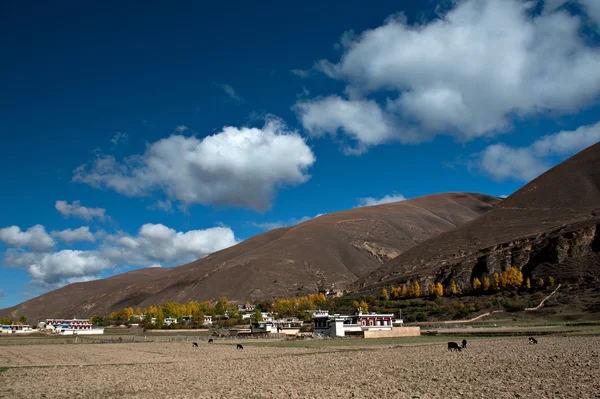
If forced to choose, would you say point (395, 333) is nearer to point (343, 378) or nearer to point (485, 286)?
point (343, 378)

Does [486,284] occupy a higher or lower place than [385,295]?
higher

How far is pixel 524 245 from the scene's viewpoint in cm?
13025

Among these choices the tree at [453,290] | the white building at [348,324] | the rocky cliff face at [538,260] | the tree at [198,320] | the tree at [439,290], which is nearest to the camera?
the white building at [348,324]

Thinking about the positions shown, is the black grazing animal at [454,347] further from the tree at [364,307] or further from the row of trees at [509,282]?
the tree at [364,307]

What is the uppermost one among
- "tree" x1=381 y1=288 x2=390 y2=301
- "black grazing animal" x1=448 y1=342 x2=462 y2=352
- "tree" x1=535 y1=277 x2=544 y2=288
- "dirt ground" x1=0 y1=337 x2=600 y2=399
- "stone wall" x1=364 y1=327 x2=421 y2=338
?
"tree" x1=535 y1=277 x2=544 y2=288

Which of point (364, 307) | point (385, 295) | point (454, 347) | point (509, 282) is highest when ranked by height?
point (509, 282)

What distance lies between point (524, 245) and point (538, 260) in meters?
13.1

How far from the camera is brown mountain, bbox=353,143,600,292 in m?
111

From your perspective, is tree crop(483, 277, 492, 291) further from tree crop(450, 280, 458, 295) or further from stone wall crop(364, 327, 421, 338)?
stone wall crop(364, 327, 421, 338)

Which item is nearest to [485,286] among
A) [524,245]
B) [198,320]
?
[524,245]

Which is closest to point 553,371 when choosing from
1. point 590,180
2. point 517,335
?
point 517,335

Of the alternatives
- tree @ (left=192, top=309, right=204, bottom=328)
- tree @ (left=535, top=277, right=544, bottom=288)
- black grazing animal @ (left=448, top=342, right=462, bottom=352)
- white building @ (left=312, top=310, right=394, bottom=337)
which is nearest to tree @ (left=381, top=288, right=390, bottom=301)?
tree @ (left=535, top=277, right=544, bottom=288)

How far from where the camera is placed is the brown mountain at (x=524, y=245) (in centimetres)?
11056

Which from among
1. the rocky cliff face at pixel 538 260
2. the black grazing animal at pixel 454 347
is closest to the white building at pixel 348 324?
the black grazing animal at pixel 454 347
